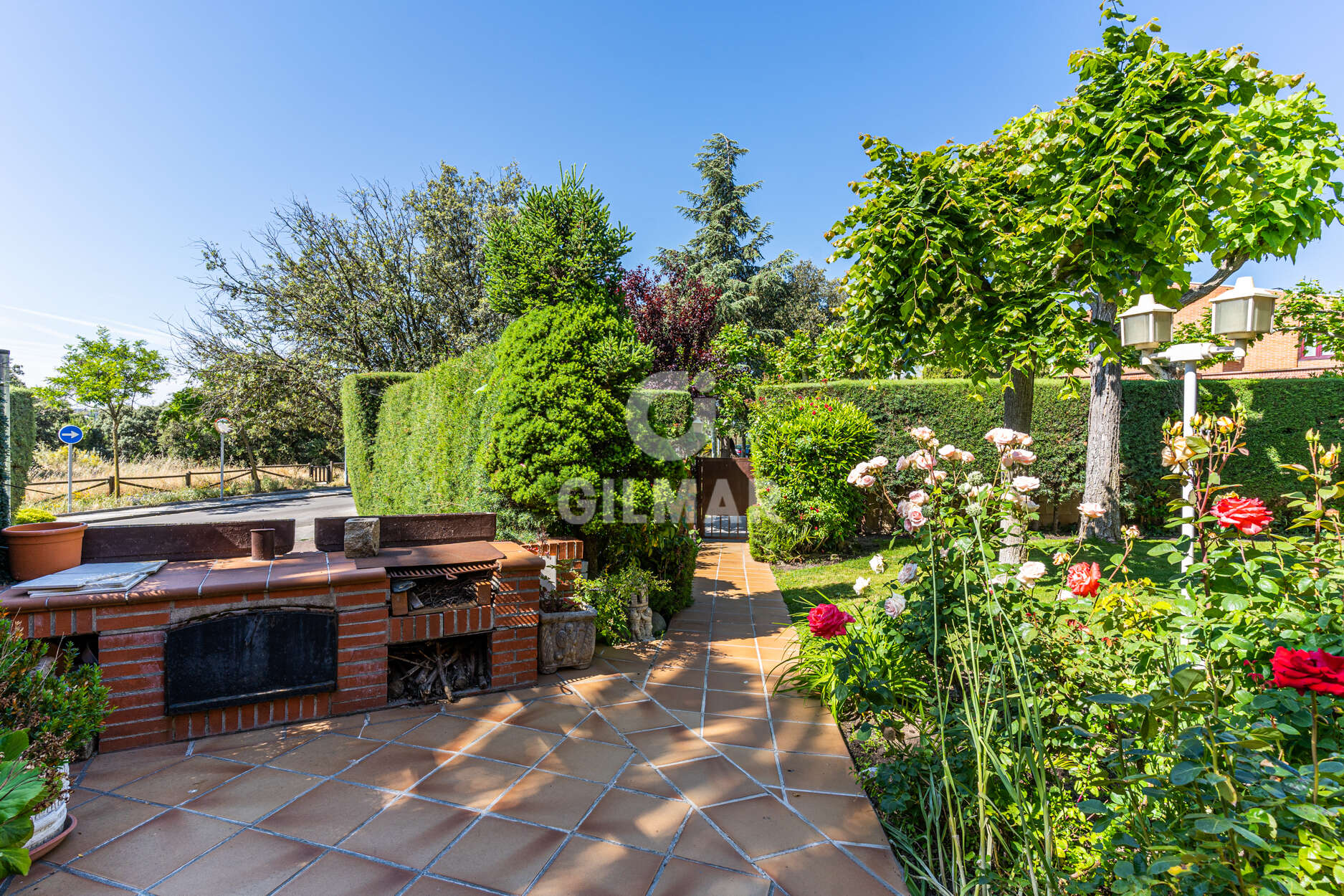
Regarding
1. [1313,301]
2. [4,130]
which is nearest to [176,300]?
[4,130]

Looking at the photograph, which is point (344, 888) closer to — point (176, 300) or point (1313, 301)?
point (1313, 301)

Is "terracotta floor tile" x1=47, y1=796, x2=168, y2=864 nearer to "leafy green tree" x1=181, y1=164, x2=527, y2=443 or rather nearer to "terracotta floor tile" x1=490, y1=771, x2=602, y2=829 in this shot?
"terracotta floor tile" x1=490, y1=771, x2=602, y2=829

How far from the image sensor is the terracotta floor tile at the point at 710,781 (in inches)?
102

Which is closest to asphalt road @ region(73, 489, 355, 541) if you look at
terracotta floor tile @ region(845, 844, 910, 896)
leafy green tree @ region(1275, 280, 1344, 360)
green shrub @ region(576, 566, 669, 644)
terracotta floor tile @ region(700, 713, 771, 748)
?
green shrub @ region(576, 566, 669, 644)

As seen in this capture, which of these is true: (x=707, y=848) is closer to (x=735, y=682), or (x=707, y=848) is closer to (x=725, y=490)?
(x=735, y=682)

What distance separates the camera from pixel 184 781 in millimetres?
2652

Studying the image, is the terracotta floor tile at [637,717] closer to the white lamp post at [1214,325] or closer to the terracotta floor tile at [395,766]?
the terracotta floor tile at [395,766]

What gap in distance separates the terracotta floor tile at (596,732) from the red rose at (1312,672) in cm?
274

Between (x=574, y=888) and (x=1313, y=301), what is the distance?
14.8 m

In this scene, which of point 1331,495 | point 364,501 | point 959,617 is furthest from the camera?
point 364,501

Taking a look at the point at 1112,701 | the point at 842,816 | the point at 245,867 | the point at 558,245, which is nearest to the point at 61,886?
the point at 245,867

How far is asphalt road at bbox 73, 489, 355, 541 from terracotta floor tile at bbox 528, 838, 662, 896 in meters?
11.4

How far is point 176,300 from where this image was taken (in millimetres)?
14305

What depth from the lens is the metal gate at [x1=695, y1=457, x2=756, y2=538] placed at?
11320 millimetres
